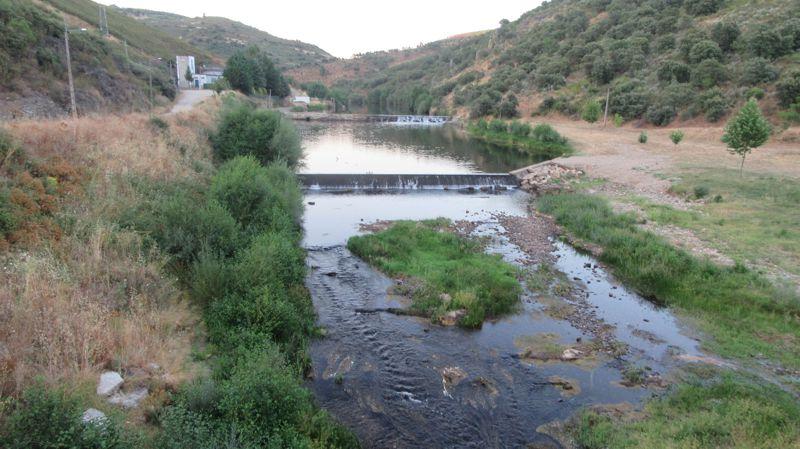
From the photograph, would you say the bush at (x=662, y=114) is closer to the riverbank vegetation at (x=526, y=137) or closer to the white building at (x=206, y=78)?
the riverbank vegetation at (x=526, y=137)

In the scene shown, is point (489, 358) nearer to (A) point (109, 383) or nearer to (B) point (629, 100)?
(A) point (109, 383)

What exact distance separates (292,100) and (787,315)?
9042 cm

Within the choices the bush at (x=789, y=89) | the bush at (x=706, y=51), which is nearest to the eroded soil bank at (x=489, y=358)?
the bush at (x=789, y=89)

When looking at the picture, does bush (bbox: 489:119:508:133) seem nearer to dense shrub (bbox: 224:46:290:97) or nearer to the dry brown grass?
dense shrub (bbox: 224:46:290:97)

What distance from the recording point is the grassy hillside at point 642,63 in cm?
4178

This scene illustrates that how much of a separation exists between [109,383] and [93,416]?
99cm

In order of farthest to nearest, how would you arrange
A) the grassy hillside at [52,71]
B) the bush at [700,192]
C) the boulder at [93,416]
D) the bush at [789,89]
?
the bush at [789,89]
the grassy hillside at [52,71]
the bush at [700,192]
the boulder at [93,416]

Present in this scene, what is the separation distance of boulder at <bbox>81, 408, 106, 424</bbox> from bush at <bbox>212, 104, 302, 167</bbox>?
17402 millimetres

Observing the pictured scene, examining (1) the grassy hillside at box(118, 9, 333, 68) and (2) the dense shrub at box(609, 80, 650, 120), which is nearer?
(2) the dense shrub at box(609, 80, 650, 120)

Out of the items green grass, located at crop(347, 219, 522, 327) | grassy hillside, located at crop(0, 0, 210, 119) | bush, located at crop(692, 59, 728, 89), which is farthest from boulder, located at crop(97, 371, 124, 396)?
bush, located at crop(692, 59, 728, 89)

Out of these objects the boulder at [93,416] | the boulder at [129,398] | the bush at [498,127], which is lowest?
the boulder at [129,398]

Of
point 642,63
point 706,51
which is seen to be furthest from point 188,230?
point 642,63

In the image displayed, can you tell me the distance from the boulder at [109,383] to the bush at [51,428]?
110 centimetres

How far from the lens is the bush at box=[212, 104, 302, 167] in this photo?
74.9ft
